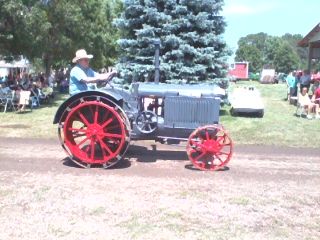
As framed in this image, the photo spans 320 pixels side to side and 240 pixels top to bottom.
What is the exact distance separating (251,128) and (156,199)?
737cm

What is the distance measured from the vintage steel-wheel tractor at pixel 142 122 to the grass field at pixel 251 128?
3.46m

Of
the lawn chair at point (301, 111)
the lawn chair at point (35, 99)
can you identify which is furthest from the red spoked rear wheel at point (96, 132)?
the lawn chair at point (35, 99)

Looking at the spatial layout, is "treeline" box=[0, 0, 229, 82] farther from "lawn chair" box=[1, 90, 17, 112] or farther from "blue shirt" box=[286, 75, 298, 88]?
"blue shirt" box=[286, 75, 298, 88]

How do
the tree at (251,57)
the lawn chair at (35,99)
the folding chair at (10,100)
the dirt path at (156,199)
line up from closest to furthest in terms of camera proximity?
the dirt path at (156,199) < the folding chair at (10,100) < the lawn chair at (35,99) < the tree at (251,57)

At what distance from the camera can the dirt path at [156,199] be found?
5.21 meters

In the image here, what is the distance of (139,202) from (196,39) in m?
9.69

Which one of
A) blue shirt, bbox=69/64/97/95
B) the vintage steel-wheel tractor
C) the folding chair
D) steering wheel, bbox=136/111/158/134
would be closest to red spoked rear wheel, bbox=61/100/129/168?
the vintage steel-wheel tractor

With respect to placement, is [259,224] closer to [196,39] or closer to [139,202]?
[139,202]

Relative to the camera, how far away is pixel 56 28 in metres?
29.4

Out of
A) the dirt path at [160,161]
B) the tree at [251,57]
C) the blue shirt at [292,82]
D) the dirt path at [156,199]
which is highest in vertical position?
the tree at [251,57]

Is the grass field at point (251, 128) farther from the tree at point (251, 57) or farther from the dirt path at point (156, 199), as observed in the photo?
the tree at point (251, 57)

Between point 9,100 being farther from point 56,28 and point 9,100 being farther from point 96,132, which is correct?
point 56,28

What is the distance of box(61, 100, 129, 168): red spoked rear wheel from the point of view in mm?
7918

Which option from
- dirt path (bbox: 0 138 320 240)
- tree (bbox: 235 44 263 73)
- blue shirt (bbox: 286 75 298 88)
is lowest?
dirt path (bbox: 0 138 320 240)
